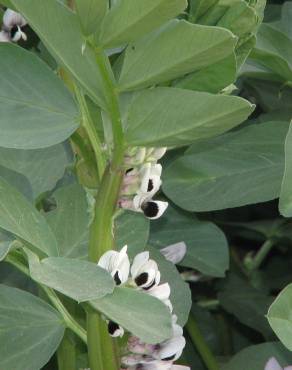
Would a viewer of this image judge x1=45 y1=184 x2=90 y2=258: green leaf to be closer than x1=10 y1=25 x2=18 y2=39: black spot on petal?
Yes

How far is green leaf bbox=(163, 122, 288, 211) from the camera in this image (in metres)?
0.91

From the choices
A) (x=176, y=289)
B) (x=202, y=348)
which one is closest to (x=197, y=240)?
(x=202, y=348)

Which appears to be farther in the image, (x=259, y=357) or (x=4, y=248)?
(x=259, y=357)

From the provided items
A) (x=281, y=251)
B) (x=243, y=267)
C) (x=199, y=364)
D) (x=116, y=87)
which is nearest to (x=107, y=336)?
(x=116, y=87)

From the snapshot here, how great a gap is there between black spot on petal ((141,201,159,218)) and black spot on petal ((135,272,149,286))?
5cm

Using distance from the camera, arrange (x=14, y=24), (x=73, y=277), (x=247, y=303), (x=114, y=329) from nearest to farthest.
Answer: (x=73, y=277), (x=114, y=329), (x=14, y=24), (x=247, y=303)

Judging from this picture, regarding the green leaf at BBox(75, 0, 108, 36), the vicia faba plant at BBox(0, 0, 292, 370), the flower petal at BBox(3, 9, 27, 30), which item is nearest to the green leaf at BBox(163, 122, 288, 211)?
the vicia faba plant at BBox(0, 0, 292, 370)

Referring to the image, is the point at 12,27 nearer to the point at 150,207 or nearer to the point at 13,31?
the point at 13,31

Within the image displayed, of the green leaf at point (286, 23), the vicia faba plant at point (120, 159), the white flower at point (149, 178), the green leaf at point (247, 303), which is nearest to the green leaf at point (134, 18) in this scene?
the vicia faba plant at point (120, 159)

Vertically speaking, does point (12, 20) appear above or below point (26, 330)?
above

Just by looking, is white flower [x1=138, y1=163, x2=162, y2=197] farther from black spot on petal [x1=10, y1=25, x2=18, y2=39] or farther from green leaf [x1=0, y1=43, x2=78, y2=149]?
black spot on petal [x1=10, y1=25, x2=18, y2=39]

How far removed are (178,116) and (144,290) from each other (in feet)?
0.45

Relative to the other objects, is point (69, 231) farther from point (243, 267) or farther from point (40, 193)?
point (243, 267)

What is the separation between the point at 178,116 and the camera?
64cm
